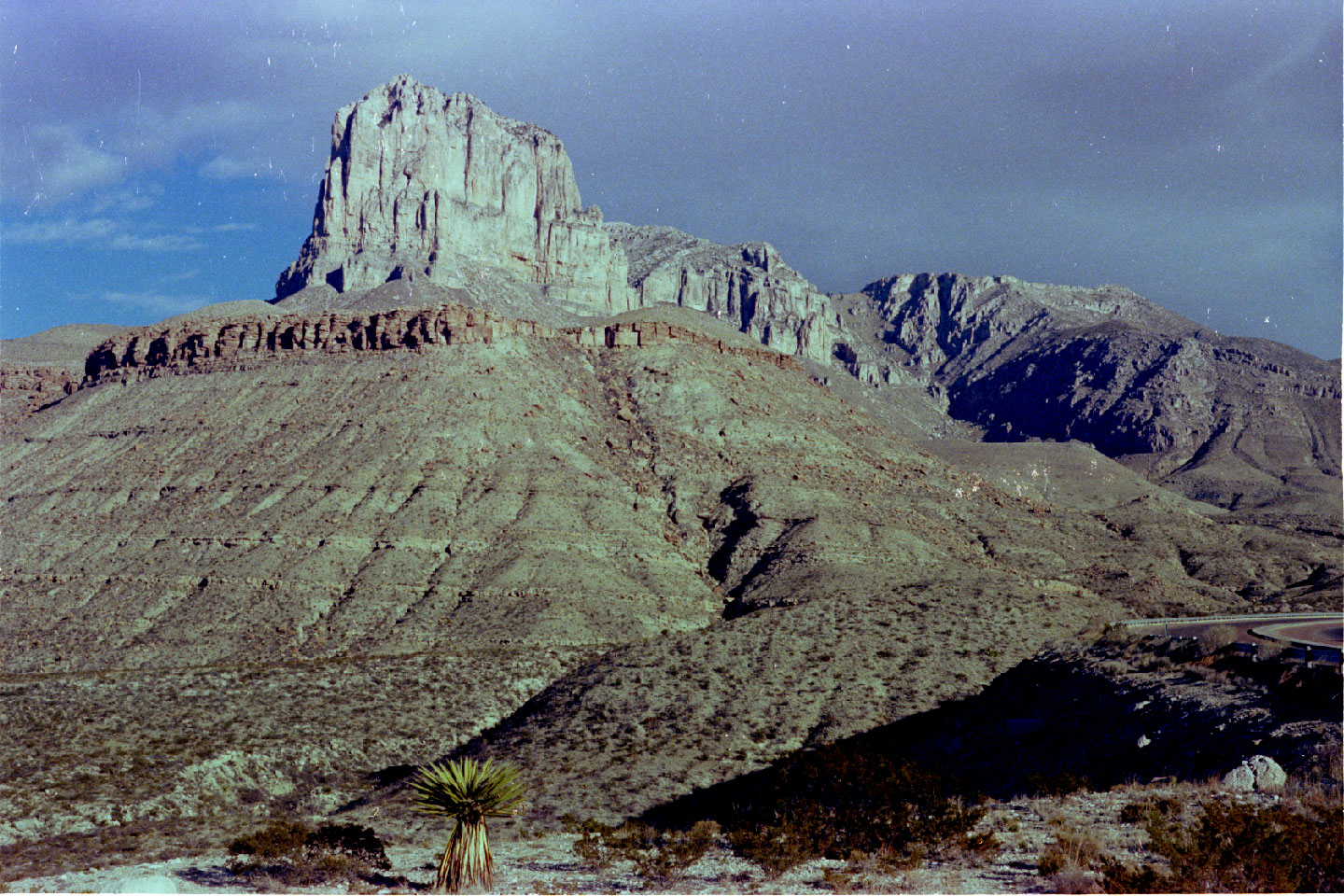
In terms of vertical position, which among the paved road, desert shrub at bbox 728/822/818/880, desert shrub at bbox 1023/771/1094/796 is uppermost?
the paved road

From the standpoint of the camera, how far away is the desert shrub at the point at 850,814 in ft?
71.6

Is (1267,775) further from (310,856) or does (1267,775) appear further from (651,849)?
(310,856)

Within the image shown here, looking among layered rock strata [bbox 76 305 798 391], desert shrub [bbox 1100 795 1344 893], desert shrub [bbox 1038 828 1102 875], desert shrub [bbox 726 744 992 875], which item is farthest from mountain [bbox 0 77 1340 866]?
desert shrub [bbox 1100 795 1344 893]

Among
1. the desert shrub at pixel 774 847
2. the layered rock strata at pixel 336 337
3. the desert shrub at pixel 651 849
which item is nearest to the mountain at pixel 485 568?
the layered rock strata at pixel 336 337

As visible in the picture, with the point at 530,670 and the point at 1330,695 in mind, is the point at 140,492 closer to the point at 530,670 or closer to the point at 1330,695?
the point at 530,670

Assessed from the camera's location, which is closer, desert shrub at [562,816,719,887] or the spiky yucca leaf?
the spiky yucca leaf

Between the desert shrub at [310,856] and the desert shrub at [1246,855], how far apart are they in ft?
46.9

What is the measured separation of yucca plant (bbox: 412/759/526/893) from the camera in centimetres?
2020

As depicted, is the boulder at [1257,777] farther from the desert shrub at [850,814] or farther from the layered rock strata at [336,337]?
the layered rock strata at [336,337]

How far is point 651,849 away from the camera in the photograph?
81.8 ft

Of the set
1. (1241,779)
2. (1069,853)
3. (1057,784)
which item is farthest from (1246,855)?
(1057,784)

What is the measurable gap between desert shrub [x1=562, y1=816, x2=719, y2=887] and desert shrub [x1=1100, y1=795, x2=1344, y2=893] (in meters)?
7.97

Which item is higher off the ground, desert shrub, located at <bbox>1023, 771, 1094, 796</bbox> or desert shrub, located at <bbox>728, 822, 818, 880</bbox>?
desert shrub, located at <bbox>1023, 771, 1094, 796</bbox>

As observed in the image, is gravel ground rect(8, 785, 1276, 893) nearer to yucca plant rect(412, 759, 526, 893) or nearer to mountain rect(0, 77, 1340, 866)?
yucca plant rect(412, 759, 526, 893)
